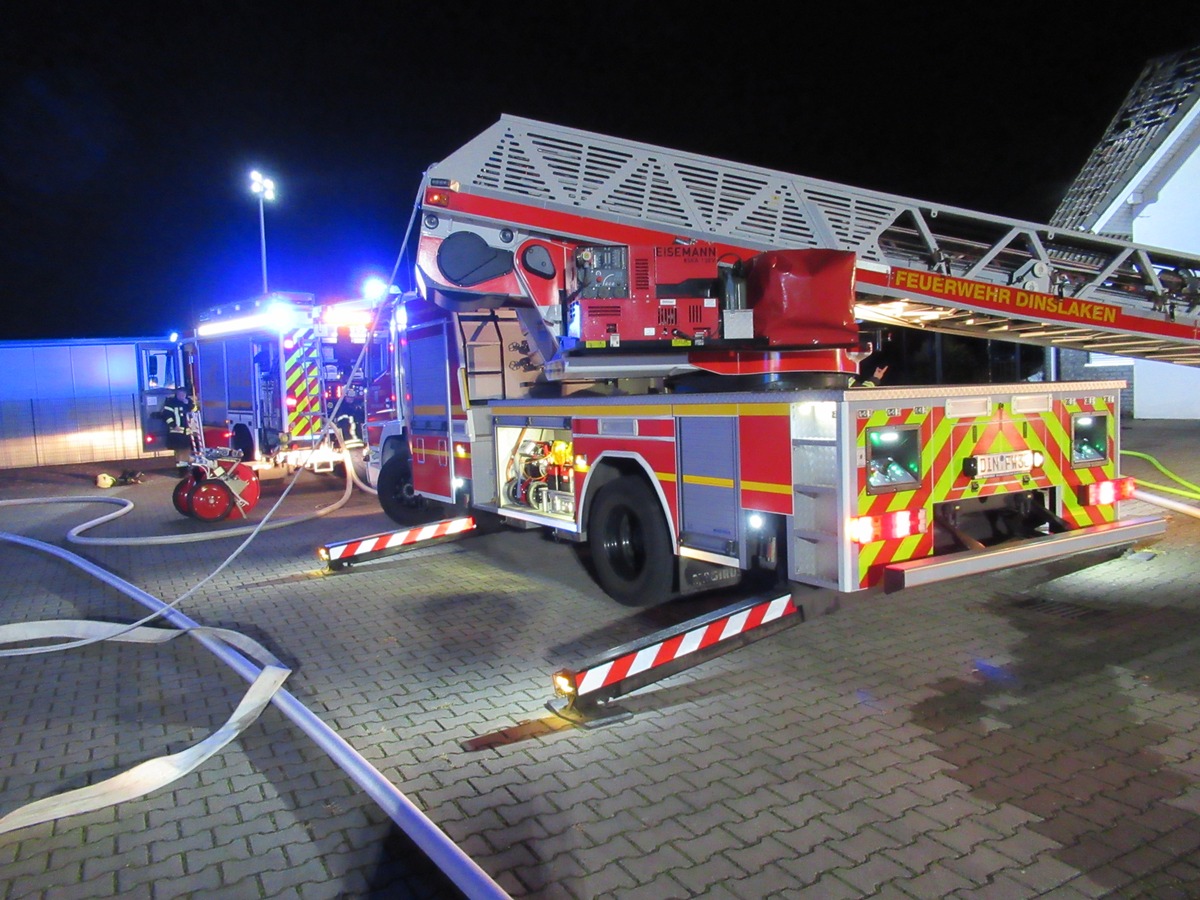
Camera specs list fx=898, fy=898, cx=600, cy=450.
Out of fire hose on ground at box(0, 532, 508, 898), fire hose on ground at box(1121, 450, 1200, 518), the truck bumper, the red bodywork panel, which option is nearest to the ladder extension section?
the red bodywork panel

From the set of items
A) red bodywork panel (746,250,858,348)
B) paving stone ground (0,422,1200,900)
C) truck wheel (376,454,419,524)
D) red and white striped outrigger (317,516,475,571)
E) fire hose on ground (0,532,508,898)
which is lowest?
paving stone ground (0,422,1200,900)

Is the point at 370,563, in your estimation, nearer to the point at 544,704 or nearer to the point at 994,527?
the point at 544,704

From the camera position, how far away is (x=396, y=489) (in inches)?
399

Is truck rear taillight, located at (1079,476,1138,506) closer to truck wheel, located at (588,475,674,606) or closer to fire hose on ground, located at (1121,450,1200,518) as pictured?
fire hose on ground, located at (1121,450,1200,518)

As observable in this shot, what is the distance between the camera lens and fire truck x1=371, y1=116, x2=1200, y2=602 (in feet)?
16.1

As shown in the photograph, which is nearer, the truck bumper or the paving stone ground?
the paving stone ground

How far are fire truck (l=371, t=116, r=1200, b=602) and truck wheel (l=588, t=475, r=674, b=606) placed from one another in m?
0.02

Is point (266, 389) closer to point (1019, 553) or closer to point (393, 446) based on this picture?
point (393, 446)

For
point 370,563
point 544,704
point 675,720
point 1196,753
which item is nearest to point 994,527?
point 1196,753

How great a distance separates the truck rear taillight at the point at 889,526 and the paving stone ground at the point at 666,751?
43 centimetres

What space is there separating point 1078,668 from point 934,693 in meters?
0.90

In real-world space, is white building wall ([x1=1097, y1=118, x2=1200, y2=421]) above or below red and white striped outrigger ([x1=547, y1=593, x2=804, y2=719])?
above

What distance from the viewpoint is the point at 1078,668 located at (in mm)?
4910

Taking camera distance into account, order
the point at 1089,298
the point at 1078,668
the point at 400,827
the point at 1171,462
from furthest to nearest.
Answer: the point at 1171,462 → the point at 1089,298 → the point at 1078,668 → the point at 400,827
